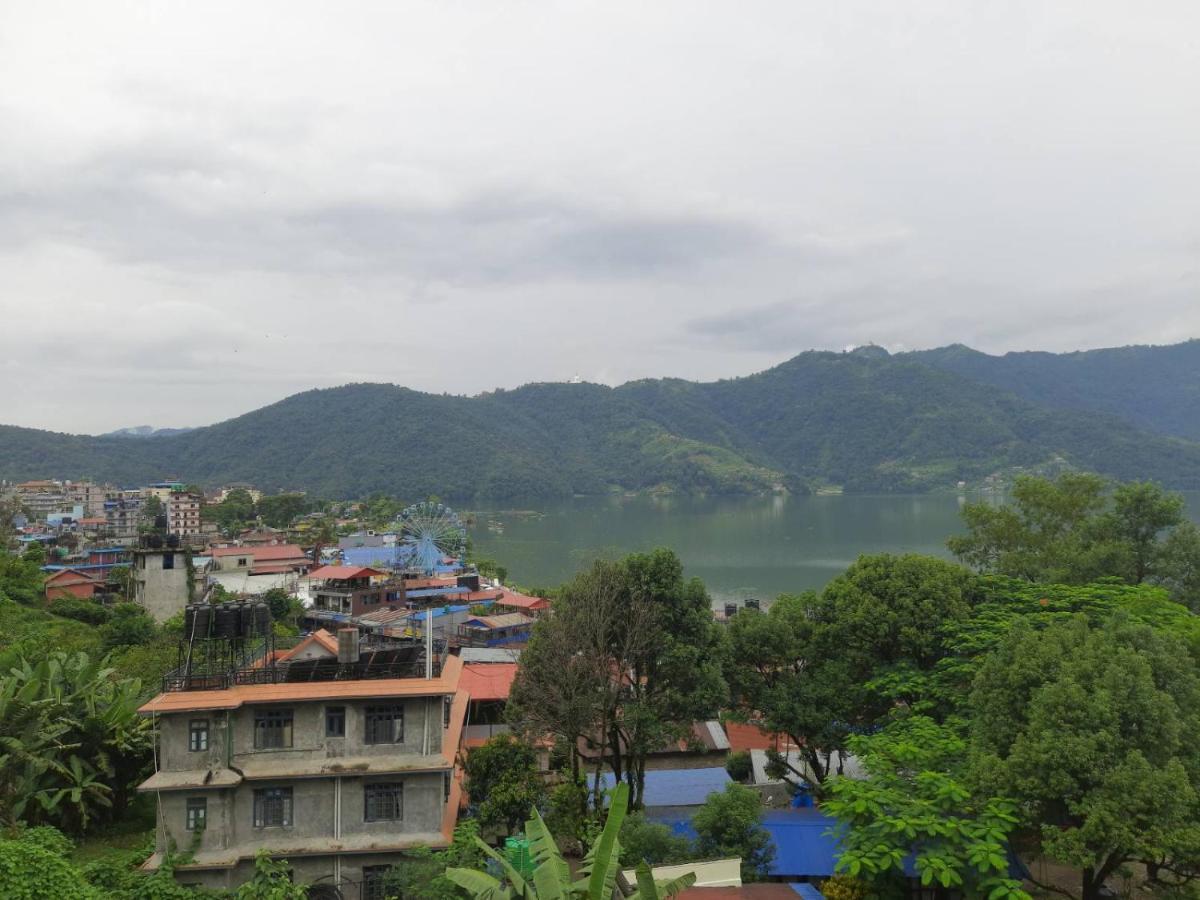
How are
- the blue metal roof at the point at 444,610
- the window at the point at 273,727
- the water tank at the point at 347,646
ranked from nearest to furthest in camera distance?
the window at the point at 273,727 < the water tank at the point at 347,646 < the blue metal roof at the point at 444,610

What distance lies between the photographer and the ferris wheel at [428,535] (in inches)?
1638

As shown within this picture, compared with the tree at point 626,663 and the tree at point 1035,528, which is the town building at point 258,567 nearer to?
the tree at point 626,663

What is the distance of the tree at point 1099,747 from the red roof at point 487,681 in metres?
9.84

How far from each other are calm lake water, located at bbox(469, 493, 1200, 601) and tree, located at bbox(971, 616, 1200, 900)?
7.28 m

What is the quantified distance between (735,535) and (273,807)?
7383 centimetres

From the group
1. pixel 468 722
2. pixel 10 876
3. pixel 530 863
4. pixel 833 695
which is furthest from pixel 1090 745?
pixel 468 722

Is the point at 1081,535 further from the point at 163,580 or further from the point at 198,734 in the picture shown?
the point at 163,580

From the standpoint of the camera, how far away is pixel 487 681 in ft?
60.8

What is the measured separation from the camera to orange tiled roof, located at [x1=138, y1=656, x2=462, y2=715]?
1052 centimetres

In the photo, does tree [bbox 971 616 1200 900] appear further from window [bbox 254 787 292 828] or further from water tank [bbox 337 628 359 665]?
window [bbox 254 787 292 828]

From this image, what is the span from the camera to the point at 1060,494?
21453 millimetres

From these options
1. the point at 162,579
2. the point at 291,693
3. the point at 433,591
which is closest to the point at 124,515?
the point at 433,591

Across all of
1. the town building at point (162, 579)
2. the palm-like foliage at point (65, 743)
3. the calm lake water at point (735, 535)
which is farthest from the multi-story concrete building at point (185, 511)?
the palm-like foliage at point (65, 743)

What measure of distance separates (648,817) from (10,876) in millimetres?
9257
